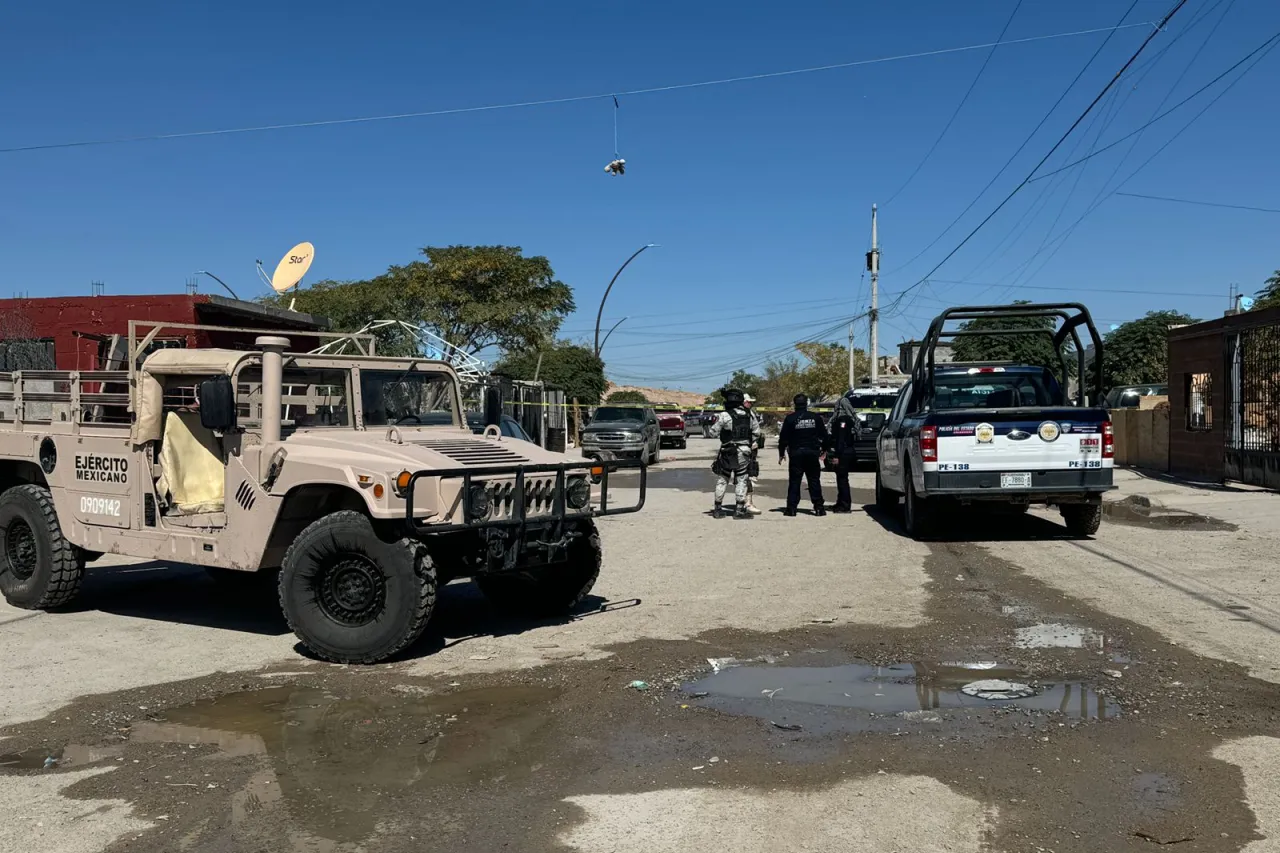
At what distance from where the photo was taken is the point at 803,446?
50.4 ft

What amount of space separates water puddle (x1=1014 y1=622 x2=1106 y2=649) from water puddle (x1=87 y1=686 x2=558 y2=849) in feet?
10.7

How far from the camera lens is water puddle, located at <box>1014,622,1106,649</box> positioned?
7.16m

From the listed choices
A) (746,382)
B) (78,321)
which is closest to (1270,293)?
(78,321)

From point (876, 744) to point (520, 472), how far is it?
3020 mm

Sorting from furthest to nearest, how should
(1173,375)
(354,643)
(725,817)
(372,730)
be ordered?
(1173,375) < (354,643) < (372,730) < (725,817)

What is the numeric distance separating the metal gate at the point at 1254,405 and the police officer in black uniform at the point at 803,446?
295 inches

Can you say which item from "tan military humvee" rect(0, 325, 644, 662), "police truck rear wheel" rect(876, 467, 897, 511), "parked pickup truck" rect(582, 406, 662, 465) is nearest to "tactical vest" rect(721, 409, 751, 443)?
"police truck rear wheel" rect(876, 467, 897, 511)

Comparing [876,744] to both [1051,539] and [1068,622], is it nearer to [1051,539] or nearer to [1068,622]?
[1068,622]

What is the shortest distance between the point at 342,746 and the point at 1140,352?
183ft

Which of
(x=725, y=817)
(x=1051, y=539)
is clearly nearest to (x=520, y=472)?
(x=725, y=817)

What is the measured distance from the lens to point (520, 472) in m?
7.18

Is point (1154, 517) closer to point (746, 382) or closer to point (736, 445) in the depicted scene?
point (736, 445)

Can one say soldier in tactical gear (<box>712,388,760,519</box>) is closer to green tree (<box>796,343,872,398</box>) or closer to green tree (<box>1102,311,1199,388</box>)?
green tree (<box>1102,311,1199,388</box>)

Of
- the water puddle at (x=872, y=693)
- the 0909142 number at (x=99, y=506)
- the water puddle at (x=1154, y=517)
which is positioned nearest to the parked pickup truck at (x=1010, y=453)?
the water puddle at (x=1154, y=517)
